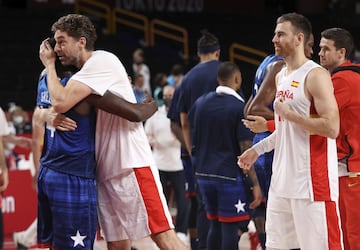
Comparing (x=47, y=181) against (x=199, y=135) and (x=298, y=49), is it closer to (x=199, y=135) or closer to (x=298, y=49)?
(x=298, y=49)

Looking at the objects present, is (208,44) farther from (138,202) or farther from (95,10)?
(95,10)

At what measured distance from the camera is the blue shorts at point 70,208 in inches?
252

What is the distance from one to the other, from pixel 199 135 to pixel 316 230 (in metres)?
2.81

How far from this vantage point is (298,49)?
20.8ft

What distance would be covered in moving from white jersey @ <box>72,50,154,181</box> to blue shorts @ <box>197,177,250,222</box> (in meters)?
2.08

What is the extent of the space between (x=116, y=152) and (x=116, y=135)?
123 mm

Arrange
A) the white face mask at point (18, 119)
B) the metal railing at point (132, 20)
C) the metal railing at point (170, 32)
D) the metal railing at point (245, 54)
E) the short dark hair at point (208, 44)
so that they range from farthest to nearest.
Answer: the metal railing at point (132, 20)
the metal railing at point (170, 32)
the metal railing at point (245, 54)
the white face mask at point (18, 119)
the short dark hair at point (208, 44)

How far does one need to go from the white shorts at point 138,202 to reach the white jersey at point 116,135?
68 mm

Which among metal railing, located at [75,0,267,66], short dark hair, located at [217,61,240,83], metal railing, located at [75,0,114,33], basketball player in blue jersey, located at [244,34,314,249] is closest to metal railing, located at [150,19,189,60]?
metal railing, located at [75,0,267,66]

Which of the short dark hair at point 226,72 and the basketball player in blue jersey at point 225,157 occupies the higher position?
the short dark hair at point 226,72

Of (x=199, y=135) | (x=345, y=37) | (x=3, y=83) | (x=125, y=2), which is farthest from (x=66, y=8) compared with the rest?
(x=345, y=37)

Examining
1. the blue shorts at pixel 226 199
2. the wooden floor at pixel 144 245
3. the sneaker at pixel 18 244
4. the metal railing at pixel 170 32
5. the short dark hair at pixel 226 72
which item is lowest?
the wooden floor at pixel 144 245

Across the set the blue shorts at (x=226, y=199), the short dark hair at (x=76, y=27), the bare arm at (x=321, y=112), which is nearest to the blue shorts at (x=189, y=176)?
the blue shorts at (x=226, y=199)

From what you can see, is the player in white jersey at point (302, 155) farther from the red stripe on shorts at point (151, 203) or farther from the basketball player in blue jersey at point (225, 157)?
the basketball player in blue jersey at point (225, 157)
